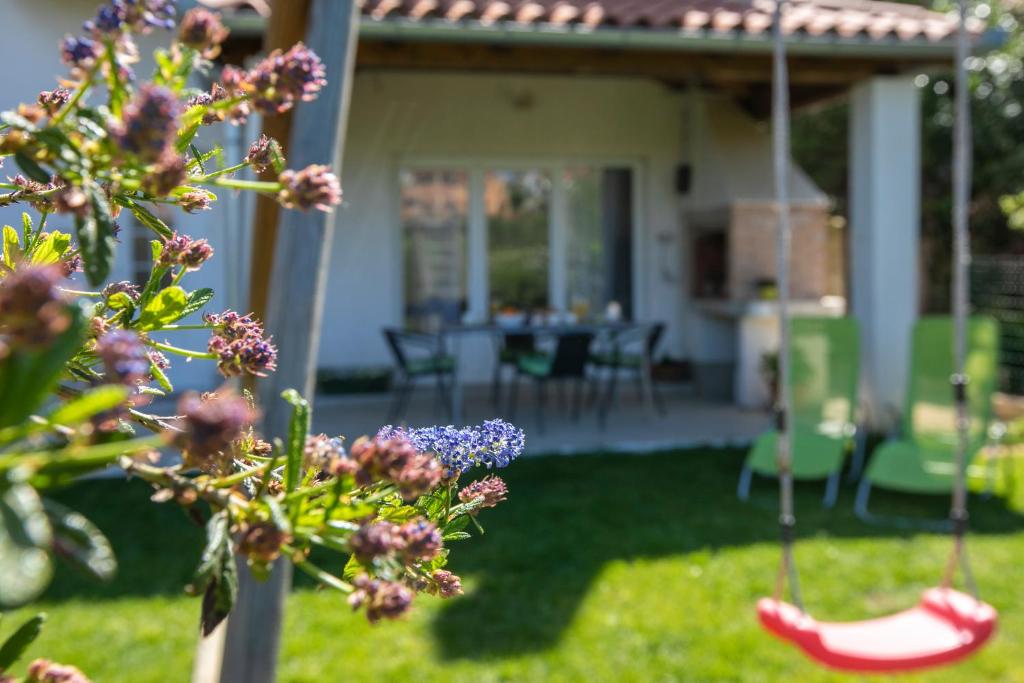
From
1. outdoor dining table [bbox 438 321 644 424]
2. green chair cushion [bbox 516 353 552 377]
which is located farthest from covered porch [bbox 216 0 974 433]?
green chair cushion [bbox 516 353 552 377]

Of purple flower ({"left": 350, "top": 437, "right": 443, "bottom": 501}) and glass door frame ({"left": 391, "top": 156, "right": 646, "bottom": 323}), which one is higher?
glass door frame ({"left": 391, "top": 156, "right": 646, "bottom": 323})

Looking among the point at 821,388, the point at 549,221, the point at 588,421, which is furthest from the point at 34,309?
the point at 549,221

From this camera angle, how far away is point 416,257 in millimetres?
10883

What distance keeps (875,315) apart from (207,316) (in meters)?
8.11

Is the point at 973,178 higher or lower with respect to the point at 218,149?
higher

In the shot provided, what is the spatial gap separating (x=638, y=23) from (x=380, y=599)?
7354 mm

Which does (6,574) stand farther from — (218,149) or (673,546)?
(673,546)

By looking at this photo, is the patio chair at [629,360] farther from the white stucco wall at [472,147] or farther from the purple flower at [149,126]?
the purple flower at [149,126]

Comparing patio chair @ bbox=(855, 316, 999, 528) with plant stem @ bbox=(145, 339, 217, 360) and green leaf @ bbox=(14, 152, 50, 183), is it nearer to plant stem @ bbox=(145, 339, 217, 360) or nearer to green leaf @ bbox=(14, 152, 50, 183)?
plant stem @ bbox=(145, 339, 217, 360)

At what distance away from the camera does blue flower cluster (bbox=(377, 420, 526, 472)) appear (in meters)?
0.62

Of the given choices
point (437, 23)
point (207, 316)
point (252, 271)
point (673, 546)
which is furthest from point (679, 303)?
point (207, 316)

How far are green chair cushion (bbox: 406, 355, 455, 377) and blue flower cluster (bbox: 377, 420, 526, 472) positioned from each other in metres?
6.65

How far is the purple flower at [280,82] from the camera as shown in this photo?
1.62 feet

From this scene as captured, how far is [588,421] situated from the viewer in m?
8.62
